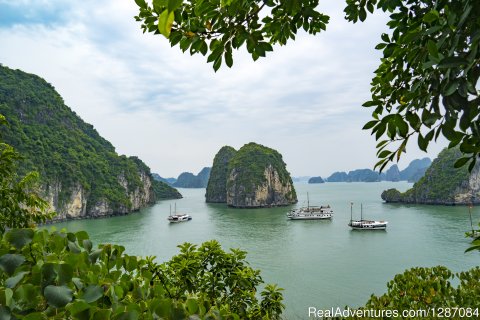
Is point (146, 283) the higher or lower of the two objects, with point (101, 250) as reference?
lower

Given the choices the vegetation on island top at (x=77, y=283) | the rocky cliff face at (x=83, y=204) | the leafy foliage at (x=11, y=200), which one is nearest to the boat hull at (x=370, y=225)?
the leafy foliage at (x=11, y=200)

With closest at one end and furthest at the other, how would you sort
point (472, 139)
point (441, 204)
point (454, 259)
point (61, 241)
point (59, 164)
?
1. point (61, 241)
2. point (472, 139)
3. point (454, 259)
4. point (59, 164)
5. point (441, 204)

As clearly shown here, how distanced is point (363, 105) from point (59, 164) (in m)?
70.9

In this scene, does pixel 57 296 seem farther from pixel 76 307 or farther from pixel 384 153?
pixel 384 153

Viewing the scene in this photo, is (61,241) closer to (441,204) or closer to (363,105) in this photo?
(363,105)

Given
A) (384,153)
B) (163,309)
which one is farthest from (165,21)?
(384,153)

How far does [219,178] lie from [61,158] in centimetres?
4971

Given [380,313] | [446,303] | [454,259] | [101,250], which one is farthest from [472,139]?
[454,259]

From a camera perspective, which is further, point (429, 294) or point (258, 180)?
point (258, 180)

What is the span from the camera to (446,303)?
625 cm

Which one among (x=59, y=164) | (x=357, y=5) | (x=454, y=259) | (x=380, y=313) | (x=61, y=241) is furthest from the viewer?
(x=59, y=164)

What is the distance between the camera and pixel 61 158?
2566 inches

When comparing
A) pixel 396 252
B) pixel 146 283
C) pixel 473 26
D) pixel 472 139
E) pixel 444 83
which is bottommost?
pixel 396 252

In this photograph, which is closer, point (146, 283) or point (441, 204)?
point (146, 283)
